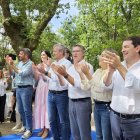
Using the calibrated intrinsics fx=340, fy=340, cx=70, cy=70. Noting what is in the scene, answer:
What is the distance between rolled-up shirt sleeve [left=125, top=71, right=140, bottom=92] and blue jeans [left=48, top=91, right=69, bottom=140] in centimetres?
256

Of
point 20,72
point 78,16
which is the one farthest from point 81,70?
point 78,16

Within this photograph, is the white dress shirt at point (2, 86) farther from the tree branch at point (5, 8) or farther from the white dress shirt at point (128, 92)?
the white dress shirt at point (128, 92)

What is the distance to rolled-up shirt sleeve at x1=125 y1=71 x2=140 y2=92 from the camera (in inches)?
126

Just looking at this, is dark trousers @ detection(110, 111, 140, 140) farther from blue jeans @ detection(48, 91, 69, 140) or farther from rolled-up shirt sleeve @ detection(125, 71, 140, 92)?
blue jeans @ detection(48, 91, 69, 140)

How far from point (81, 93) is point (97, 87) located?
42 centimetres

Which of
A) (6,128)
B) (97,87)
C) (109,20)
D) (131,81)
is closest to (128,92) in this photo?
(131,81)

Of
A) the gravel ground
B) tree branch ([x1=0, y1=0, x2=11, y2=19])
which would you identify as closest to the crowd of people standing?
the gravel ground

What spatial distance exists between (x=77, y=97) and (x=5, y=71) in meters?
4.00

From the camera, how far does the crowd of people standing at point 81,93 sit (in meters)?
3.38

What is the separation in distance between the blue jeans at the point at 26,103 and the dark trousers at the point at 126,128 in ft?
11.0

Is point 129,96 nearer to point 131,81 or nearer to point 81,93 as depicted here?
point 131,81

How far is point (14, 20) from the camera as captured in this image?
11.6m

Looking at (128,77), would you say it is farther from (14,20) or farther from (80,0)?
(80,0)

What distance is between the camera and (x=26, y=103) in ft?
22.0
